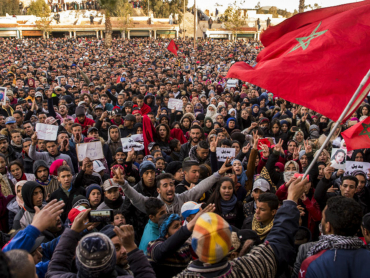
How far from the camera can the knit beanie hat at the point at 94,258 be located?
1731 mm

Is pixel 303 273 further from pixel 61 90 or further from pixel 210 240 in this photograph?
pixel 61 90

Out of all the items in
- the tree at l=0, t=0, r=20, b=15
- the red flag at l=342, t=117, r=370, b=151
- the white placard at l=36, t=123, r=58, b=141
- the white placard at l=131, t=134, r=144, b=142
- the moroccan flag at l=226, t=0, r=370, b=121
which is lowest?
the white placard at l=131, t=134, r=144, b=142

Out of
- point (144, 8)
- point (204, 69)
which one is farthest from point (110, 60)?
point (144, 8)

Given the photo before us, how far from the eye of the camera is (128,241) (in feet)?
6.91

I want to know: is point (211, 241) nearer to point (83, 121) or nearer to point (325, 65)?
point (325, 65)

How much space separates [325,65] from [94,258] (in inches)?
97.4

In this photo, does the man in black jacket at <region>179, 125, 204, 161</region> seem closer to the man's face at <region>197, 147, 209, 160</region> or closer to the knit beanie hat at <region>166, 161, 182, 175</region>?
the man's face at <region>197, 147, 209, 160</region>

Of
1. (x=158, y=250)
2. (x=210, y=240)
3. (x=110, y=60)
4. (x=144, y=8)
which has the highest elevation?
(x=144, y=8)

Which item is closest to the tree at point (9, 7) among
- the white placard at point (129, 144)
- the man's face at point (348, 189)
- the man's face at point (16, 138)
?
the man's face at point (16, 138)

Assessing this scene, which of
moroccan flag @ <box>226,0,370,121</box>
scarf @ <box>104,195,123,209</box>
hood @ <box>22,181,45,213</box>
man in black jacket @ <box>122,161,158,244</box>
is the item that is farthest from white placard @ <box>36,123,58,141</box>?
moroccan flag @ <box>226,0,370,121</box>

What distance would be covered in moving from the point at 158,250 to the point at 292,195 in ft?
3.29

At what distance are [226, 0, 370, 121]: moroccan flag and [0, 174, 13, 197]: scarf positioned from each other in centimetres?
325

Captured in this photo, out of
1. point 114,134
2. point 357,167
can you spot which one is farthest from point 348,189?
point 114,134

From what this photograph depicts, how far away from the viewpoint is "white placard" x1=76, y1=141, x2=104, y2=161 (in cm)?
502
